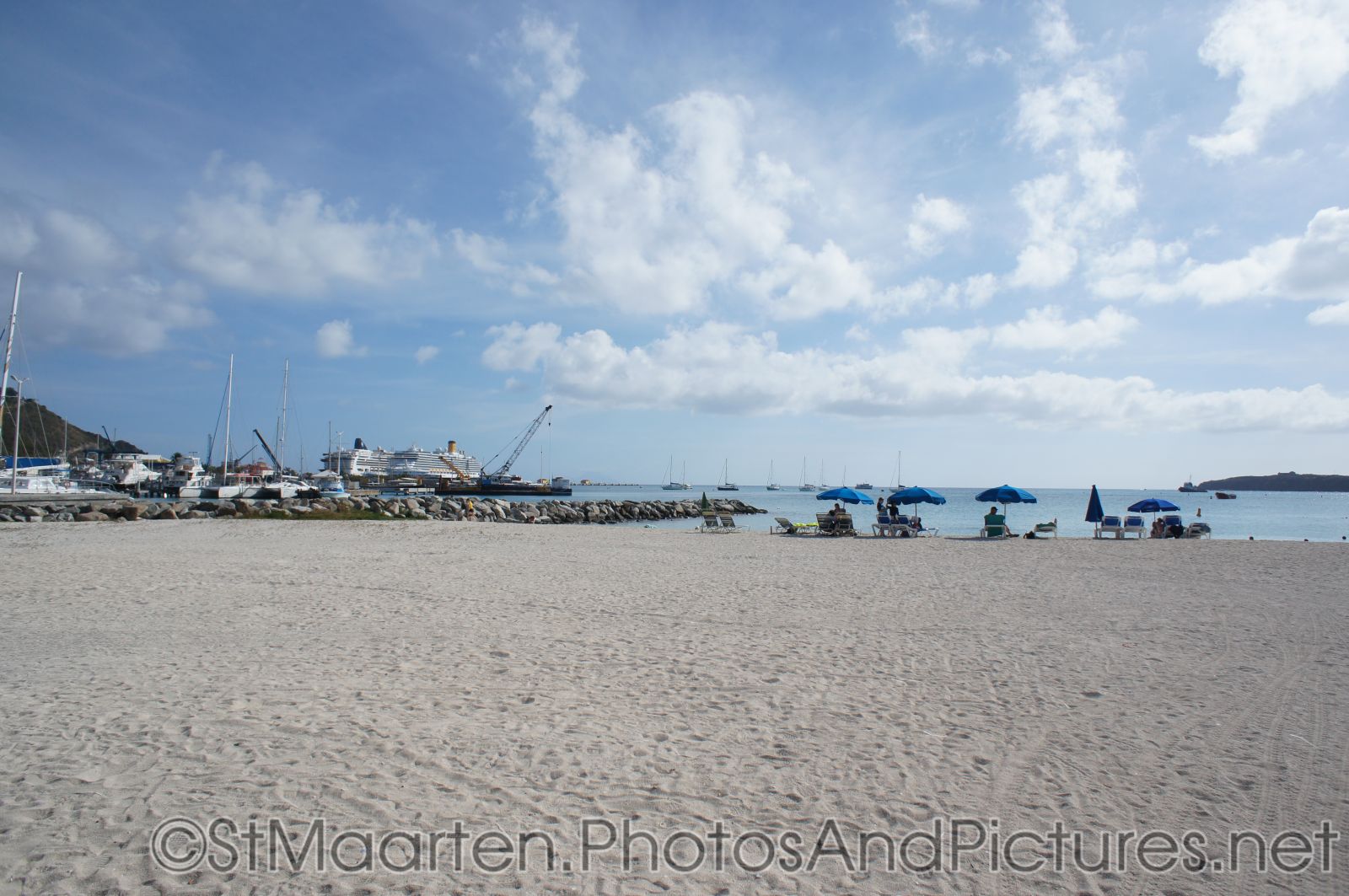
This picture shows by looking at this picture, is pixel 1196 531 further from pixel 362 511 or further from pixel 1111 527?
pixel 362 511

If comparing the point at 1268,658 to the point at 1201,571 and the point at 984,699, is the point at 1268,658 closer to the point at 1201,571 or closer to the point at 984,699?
the point at 984,699

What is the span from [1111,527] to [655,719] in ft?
76.4

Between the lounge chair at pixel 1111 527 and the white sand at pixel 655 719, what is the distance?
1226cm

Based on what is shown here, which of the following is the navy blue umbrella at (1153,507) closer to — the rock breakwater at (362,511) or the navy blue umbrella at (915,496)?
the navy blue umbrella at (915,496)

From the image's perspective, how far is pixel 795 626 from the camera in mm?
8758

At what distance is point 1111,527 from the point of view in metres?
23.5

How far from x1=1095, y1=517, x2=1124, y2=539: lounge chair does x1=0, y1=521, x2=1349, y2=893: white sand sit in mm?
12256

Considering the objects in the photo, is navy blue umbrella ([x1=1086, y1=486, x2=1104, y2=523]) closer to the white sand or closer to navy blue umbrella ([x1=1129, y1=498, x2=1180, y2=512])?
navy blue umbrella ([x1=1129, y1=498, x2=1180, y2=512])

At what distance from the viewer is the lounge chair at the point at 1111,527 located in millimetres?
23016

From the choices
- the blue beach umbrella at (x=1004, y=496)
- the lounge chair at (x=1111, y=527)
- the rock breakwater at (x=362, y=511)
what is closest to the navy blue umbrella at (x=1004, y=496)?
the blue beach umbrella at (x=1004, y=496)

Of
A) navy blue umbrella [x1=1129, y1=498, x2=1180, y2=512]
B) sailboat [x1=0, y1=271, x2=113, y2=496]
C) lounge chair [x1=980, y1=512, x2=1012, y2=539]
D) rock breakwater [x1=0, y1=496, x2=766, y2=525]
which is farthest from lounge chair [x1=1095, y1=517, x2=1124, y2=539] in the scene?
sailboat [x1=0, y1=271, x2=113, y2=496]

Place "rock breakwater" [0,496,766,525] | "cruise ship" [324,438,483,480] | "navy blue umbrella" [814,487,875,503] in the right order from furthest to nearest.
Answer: "cruise ship" [324,438,483,480], "rock breakwater" [0,496,766,525], "navy blue umbrella" [814,487,875,503]

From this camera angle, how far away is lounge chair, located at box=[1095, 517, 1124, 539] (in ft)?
75.5

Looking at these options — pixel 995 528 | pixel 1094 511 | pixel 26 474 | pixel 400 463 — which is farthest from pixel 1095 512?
pixel 400 463
